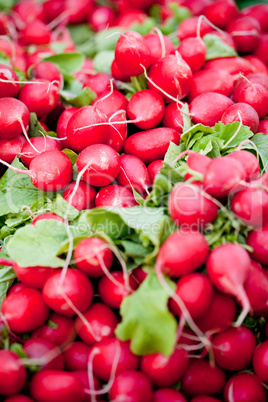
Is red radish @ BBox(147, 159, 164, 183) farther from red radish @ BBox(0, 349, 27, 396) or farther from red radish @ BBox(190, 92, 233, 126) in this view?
red radish @ BBox(0, 349, 27, 396)

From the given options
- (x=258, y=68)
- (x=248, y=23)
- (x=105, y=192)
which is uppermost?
(x=248, y=23)

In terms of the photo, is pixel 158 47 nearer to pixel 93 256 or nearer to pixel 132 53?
pixel 132 53

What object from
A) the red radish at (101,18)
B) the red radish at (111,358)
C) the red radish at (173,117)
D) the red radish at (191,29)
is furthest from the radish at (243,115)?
the red radish at (101,18)

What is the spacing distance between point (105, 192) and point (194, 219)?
40 centimetres

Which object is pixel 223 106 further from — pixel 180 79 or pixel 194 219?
pixel 194 219

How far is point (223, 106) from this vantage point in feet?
5.10

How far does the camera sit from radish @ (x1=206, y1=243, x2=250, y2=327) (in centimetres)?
103

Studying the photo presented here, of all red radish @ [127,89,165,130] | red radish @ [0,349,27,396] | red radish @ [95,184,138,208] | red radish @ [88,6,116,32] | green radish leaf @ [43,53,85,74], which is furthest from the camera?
red radish @ [88,6,116,32]

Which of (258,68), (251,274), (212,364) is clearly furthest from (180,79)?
(212,364)

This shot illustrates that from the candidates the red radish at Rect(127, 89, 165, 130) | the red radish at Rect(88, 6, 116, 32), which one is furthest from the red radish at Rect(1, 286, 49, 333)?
the red radish at Rect(88, 6, 116, 32)

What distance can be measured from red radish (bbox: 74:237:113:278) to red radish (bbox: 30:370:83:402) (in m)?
0.30

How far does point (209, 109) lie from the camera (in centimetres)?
155

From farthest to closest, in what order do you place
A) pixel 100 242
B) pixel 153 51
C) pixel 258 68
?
1. pixel 258 68
2. pixel 153 51
3. pixel 100 242

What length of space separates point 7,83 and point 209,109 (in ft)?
2.79
